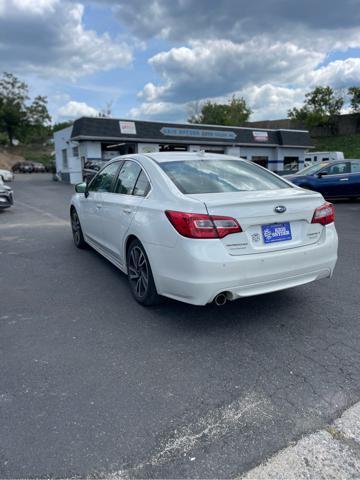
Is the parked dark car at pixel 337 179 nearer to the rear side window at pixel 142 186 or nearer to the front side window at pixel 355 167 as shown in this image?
the front side window at pixel 355 167

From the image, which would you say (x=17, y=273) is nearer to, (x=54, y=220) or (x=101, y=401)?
(x=101, y=401)

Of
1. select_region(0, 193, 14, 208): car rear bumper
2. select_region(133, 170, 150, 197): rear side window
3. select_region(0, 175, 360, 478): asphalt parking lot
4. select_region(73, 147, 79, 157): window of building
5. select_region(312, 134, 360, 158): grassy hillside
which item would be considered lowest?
select_region(0, 175, 360, 478): asphalt parking lot

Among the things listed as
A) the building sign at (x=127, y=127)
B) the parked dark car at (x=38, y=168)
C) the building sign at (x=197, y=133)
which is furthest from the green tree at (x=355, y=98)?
the parked dark car at (x=38, y=168)

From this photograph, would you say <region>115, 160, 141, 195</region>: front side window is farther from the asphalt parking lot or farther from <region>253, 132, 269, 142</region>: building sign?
<region>253, 132, 269, 142</region>: building sign

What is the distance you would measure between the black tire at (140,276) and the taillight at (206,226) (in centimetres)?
75

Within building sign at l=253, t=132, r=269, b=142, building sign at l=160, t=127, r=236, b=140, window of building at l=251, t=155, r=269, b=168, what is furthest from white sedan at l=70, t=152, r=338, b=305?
window of building at l=251, t=155, r=269, b=168

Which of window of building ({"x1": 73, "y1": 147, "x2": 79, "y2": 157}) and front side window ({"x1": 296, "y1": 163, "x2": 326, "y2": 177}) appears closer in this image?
front side window ({"x1": 296, "y1": 163, "x2": 326, "y2": 177})

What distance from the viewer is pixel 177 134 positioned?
27312mm

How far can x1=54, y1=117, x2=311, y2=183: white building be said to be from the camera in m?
24.5

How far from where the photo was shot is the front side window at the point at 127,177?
13.9 ft

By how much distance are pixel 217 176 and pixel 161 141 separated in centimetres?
2387

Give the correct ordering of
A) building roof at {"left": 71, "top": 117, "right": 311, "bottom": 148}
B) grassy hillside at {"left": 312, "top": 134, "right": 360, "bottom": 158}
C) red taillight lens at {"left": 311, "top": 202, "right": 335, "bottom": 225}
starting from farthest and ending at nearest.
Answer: grassy hillside at {"left": 312, "top": 134, "right": 360, "bottom": 158} < building roof at {"left": 71, "top": 117, "right": 311, "bottom": 148} < red taillight lens at {"left": 311, "top": 202, "right": 335, "bottom": 225}

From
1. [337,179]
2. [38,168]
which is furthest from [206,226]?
[38,168]

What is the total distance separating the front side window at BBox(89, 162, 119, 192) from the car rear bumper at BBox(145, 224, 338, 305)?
1.82 m
